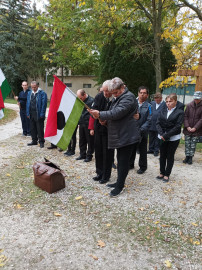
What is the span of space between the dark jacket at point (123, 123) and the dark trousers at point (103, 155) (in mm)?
667

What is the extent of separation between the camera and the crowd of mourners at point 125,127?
3.68m

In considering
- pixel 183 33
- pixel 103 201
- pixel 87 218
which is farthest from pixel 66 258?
pixel 183 33

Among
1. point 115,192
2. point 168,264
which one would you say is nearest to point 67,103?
point 115,192

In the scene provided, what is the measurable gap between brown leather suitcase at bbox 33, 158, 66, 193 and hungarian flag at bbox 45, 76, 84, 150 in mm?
545

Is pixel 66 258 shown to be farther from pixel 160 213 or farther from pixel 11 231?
pixel 160 213

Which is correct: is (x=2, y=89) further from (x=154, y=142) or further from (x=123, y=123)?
(x=154, y=142)


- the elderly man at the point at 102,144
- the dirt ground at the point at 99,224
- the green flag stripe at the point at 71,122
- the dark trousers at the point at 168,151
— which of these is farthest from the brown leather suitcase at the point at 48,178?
the dark trousers at the point at 168,151

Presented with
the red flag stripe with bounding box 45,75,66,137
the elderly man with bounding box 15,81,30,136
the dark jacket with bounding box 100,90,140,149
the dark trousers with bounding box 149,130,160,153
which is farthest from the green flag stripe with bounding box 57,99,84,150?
the elderly man with bounding box 15,81,30,136

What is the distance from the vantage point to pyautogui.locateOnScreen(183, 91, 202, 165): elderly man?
594 centimetres

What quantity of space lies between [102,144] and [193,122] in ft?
9.63

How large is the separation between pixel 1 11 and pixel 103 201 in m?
30.9

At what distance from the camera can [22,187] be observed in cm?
441

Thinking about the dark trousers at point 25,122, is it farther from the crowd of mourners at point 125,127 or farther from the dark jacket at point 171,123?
the dark jacket at point 171,123

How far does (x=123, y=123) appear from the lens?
369 centimetres
